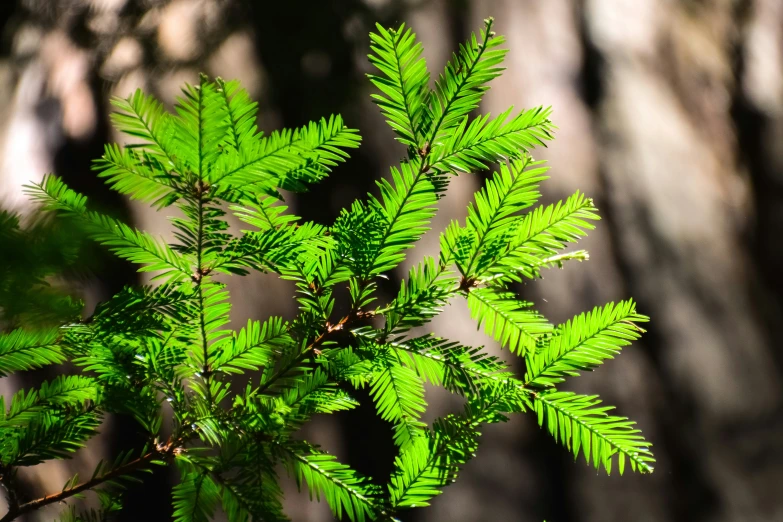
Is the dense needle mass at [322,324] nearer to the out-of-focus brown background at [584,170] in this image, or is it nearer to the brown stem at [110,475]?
the brown stem at [110,475]

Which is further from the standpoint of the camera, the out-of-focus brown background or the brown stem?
the out-of-focus brown background

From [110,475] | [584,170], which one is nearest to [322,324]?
[110,475]

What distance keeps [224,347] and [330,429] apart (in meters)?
0.57

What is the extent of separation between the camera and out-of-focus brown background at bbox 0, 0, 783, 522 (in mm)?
1044

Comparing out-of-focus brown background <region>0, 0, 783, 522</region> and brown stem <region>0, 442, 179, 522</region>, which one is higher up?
out-of-focus brown background <region>0, 0, 783, 522</region>

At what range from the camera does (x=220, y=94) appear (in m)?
0.40

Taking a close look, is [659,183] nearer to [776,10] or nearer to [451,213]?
[451,213]

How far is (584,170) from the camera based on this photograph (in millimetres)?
1192

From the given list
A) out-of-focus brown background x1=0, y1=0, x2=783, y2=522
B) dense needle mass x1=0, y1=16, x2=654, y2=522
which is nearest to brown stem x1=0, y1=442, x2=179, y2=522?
dense needle mass x1=0, y1=16, x2=654, y2=522

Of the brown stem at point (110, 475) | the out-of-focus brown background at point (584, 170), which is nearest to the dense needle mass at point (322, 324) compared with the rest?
the brown stem at point (110, 475)

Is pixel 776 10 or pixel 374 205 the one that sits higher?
pixel 776 10

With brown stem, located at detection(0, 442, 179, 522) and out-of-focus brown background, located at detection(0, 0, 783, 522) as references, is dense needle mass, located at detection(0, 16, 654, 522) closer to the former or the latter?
brown stem, located at detection(0, 442, 179, 522)

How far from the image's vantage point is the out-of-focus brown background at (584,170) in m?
1.04

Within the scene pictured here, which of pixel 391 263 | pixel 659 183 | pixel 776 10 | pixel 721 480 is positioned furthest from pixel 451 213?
pixel 776 10
